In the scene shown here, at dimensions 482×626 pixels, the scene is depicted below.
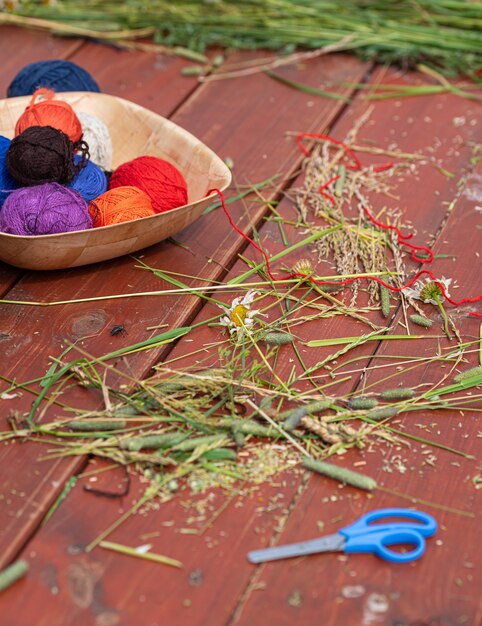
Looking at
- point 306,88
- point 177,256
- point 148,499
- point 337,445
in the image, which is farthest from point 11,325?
point 306,88

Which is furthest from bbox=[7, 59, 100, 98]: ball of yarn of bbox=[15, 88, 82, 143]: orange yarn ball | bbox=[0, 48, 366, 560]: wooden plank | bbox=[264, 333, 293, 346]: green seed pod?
bbox=[264, 333, 293, 346]: green seed pod

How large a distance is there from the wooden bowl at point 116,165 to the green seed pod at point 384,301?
0.34 m

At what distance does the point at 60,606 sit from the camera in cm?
100

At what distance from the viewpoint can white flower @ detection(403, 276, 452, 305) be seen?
4.80 feet

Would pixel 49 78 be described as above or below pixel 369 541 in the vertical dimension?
above

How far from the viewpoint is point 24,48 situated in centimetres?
217

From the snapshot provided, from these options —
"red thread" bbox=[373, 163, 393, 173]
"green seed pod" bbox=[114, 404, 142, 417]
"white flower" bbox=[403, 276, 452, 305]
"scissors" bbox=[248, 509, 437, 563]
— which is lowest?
"scissors" bbox=[248, 509, 437, 563]

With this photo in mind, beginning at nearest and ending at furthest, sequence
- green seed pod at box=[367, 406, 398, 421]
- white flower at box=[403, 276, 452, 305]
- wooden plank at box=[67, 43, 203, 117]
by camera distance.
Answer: green seed pod at box=[367, 406, 398, 421] → white flower at box=[403, 276, 452, 305] → wooden plank at box=[67, 43, 203, 117]

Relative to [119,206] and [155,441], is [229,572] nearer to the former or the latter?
[155,441]

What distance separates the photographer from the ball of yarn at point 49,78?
5.68 ft

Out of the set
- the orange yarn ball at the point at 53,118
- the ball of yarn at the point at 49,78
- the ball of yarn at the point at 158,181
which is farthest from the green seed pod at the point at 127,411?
the ball of yarn at the point at 49,78

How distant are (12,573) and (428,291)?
2.70 feet

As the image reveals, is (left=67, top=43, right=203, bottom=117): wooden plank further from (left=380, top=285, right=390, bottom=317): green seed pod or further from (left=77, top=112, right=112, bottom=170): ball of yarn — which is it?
(left=380, top=285, right=390, bottom=317): green seed pod

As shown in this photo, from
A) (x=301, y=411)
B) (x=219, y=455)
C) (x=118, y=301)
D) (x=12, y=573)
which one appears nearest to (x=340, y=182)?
(x=118, y=301)
